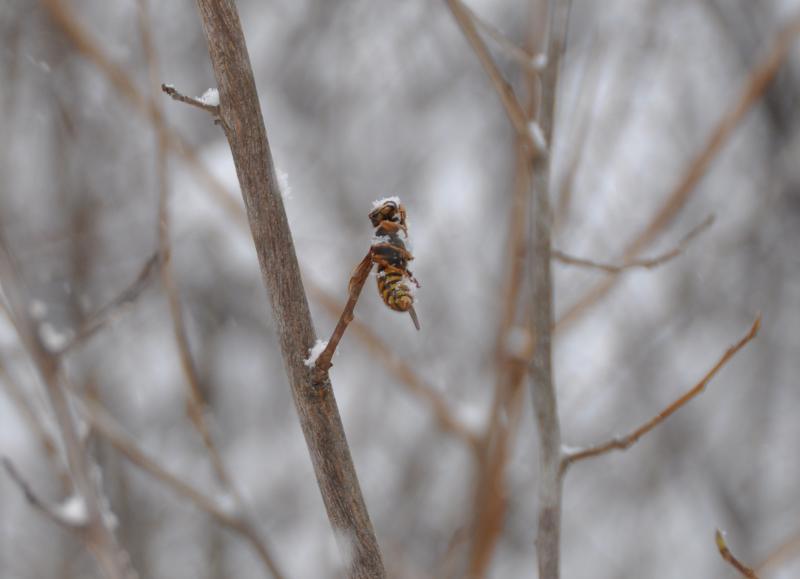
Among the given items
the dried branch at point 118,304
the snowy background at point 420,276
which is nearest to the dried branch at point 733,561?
the dried branch at point 118,304

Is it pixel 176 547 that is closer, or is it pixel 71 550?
pixel 71 550

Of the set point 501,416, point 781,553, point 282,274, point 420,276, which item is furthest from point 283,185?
point 420,276

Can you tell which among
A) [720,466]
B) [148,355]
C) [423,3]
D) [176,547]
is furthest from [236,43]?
[720,466]

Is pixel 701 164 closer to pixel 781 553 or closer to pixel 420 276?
pixel 781 553

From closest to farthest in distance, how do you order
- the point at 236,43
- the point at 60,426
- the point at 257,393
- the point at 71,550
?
the point at 236,43 → the point at 60,426 → the point at 71,550 → the point at 257,393

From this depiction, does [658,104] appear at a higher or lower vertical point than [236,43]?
higher

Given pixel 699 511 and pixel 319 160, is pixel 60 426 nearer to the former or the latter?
pixel 319 160

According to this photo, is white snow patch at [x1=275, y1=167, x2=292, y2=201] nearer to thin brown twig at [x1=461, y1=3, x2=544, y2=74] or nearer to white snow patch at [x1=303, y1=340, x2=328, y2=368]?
white snow patch at [x1=303, y1=340, x2=328, y2=368]
